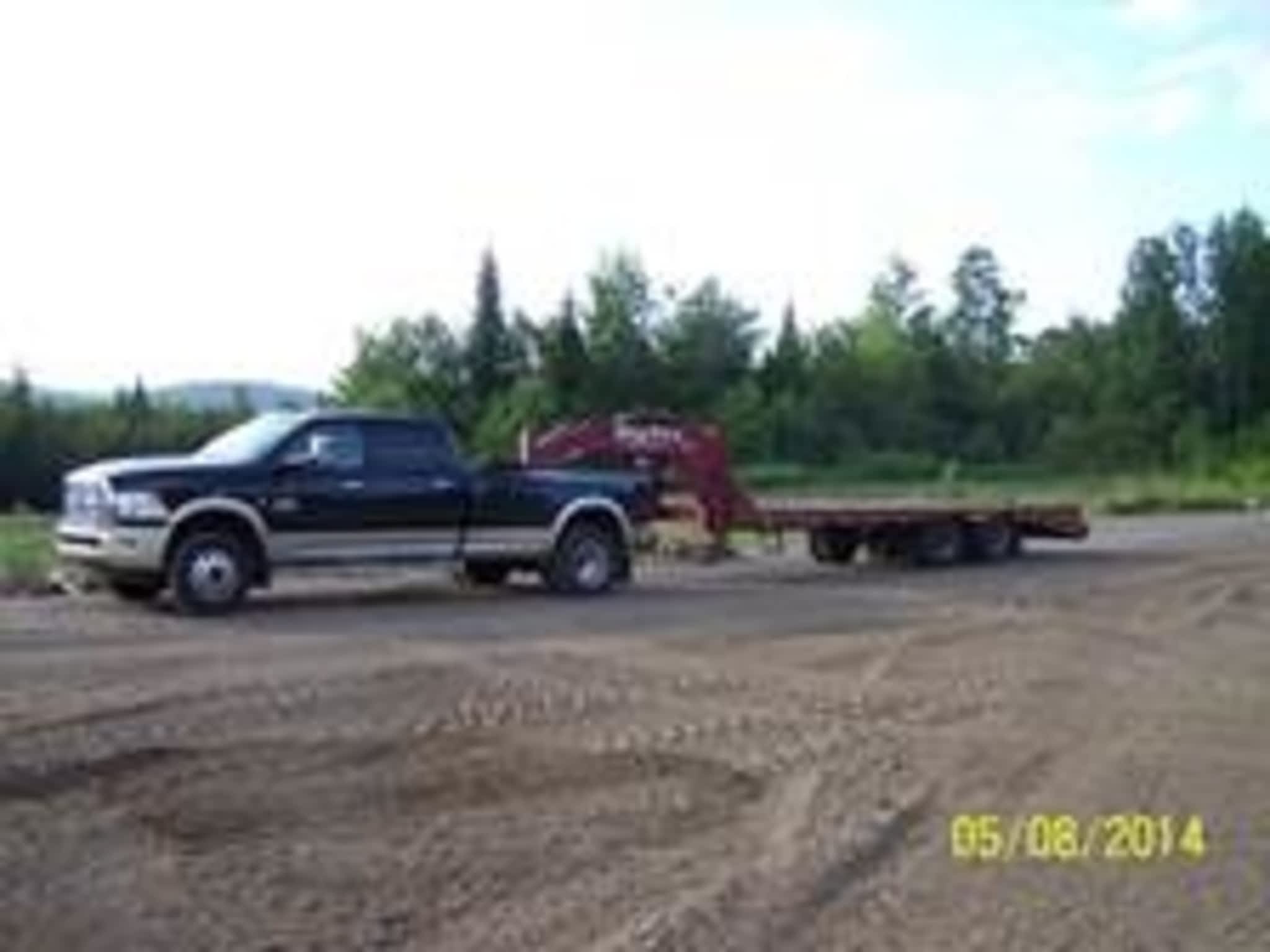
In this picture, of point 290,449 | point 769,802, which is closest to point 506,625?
point 290,449

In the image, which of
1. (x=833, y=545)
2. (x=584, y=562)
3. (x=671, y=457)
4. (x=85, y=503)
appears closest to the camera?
(x=85, y=503)

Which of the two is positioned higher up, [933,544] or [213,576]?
[213,576]

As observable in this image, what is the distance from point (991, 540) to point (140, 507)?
43.3ft

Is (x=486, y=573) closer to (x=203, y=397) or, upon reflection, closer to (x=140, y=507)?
(x=140, y=507)

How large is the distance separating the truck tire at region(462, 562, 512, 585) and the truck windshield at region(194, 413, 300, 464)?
239cm

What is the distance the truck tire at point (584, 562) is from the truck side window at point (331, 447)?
8.21 ft

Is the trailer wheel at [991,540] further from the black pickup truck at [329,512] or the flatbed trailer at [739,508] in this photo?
the black pickup truck at [329,512]

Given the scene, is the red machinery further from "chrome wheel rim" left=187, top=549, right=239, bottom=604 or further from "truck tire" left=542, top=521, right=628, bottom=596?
"chrome wheel rim" left=187, top=549, right=239, bottom=604

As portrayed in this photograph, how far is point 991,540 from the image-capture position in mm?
31734

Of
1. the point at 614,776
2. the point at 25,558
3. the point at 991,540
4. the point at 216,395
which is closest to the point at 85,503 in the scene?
the point at 25,558

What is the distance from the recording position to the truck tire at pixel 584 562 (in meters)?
24.8

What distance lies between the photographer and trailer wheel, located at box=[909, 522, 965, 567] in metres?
30.6

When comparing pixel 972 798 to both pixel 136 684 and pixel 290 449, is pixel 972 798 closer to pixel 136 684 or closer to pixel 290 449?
pixel 136 684
